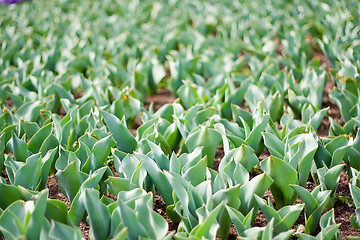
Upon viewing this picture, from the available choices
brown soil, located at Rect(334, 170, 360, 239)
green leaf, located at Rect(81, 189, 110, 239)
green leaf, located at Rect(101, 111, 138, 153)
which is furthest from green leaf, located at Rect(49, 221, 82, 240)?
brown soil, located at Rect(334, 170, 360, 239)

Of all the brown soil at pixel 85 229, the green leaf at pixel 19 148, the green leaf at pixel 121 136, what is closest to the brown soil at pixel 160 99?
the green leaf at pixel 121 136

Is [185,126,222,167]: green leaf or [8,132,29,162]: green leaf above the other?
[8,132,29,162]: green leaf

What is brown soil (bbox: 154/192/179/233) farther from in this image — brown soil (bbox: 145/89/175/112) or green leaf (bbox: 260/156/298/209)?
brown soil (bbox: 145/89/175/112)

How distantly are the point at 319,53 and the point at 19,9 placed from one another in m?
3.67

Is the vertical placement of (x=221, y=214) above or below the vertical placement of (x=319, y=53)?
above

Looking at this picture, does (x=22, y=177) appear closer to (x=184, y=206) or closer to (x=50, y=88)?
(x=184, y=206)

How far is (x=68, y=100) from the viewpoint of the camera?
286 cm

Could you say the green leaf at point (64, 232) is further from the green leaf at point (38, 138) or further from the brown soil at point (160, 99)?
the brown soil at point (160, 99)

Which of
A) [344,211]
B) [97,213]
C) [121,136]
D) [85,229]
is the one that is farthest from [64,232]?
[344,211]

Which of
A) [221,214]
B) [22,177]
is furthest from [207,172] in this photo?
[22,177]

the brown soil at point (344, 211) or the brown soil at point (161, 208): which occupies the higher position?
the brown soil at point (161, 208)

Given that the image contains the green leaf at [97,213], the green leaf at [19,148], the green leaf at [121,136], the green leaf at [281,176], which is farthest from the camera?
the green leaf at [121,136]

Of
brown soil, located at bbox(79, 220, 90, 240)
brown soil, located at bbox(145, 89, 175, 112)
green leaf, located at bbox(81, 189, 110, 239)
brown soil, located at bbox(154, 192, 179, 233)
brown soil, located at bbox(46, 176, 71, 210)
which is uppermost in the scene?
green leaf, located at bbox(81, 189, 110, 239)

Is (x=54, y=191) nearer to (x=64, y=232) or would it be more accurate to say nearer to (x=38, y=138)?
(x=38, y=138)
